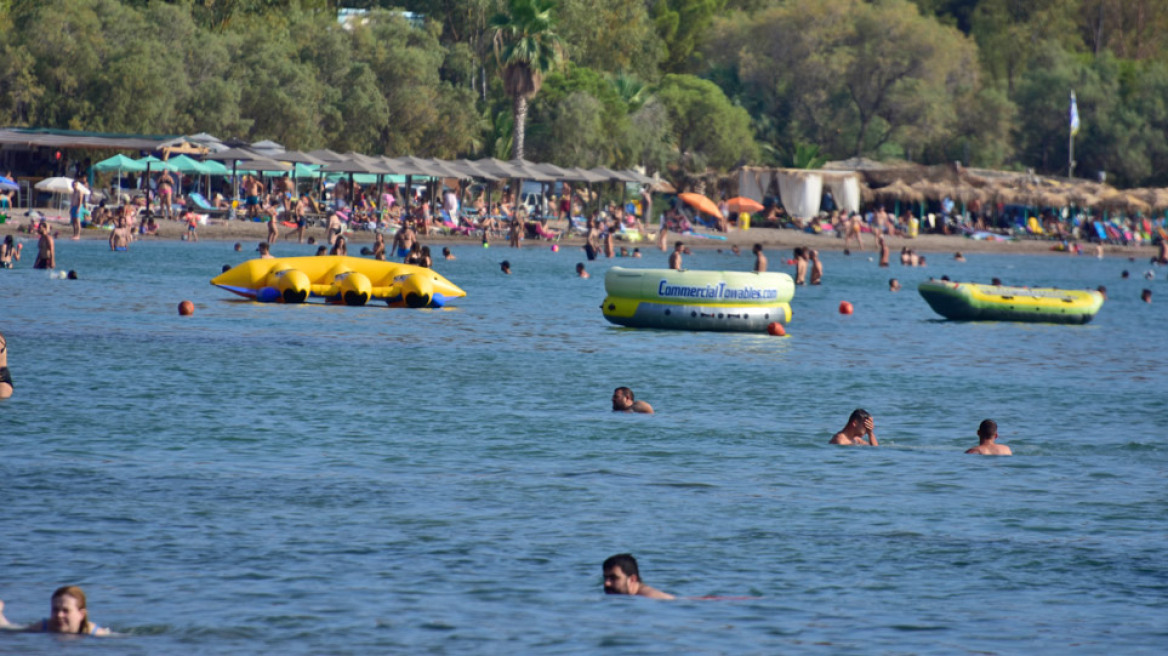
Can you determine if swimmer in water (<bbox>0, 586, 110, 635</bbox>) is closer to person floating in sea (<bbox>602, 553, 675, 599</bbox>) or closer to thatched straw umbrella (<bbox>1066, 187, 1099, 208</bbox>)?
person floating in sea (<bbox>602, 553, 675, 599</bbox>)

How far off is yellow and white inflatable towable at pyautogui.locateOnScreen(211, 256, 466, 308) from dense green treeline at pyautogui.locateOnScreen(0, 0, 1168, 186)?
27881 millimetres

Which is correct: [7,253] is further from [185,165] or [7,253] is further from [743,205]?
[743,205]

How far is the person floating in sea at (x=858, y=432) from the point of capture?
1712 centimetres

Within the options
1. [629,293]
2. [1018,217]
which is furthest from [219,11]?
[629,293]

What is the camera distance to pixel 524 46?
65312 mm

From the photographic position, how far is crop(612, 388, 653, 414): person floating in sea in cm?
1936

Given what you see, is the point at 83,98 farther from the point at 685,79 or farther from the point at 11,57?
the point at 685,79

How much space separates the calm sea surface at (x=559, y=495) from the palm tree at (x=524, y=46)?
3834 centimetres

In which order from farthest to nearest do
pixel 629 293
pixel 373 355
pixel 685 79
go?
1. pixel 685 79
2. pixel 629 293
3. pixel 373 355

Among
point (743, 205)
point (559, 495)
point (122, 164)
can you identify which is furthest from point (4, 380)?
point (743, 205)

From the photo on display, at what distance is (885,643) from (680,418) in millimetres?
9501

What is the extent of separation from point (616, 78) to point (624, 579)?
2554 inches

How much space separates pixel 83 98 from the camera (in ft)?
192

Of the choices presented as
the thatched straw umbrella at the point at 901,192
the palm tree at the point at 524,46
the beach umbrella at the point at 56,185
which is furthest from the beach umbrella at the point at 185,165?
the thatched straw umbrella at the point at 901,192
